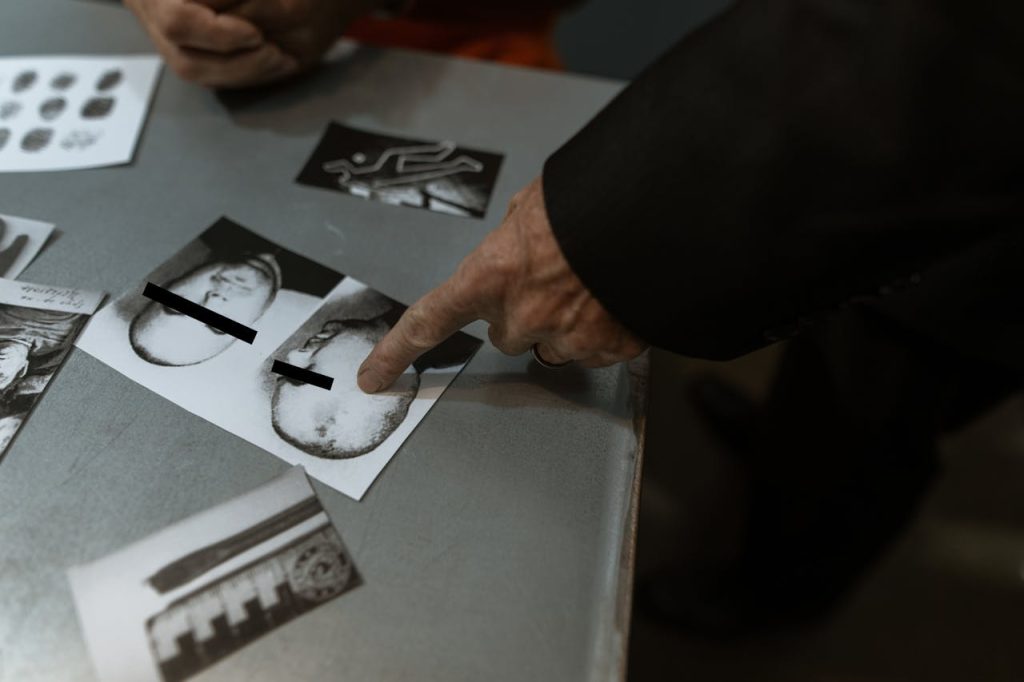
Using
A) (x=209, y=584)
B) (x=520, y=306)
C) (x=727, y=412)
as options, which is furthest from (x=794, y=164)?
(x=727, y=412)

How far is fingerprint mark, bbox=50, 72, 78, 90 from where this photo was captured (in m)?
0.80

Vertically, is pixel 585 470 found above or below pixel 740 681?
above

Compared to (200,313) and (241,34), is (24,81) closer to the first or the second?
(241,34)

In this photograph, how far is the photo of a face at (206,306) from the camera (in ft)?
1.94

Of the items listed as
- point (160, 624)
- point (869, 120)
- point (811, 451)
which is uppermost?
point (869, 120)

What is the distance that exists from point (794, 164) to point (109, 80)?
30.5 inches

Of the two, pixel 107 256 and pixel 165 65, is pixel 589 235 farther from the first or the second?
pixel 165 65

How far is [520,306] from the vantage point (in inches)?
21.1

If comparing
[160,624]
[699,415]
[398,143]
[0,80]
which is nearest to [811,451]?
[699,415]

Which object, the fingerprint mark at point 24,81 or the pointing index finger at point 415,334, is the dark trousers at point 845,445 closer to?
the pointing index finger at point 415,334

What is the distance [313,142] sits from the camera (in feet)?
2.58

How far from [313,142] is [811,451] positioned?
84 centimetres

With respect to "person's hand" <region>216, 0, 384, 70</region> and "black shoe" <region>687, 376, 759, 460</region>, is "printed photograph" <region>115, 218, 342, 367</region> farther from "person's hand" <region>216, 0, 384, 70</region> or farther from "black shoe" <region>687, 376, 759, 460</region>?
"black shoe" <region>687, 376, 759, 460</region>

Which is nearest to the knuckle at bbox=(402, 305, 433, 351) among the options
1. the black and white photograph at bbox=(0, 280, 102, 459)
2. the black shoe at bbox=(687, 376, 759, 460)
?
the black and white photograph at bbox=(0, 280, 102, 459)
